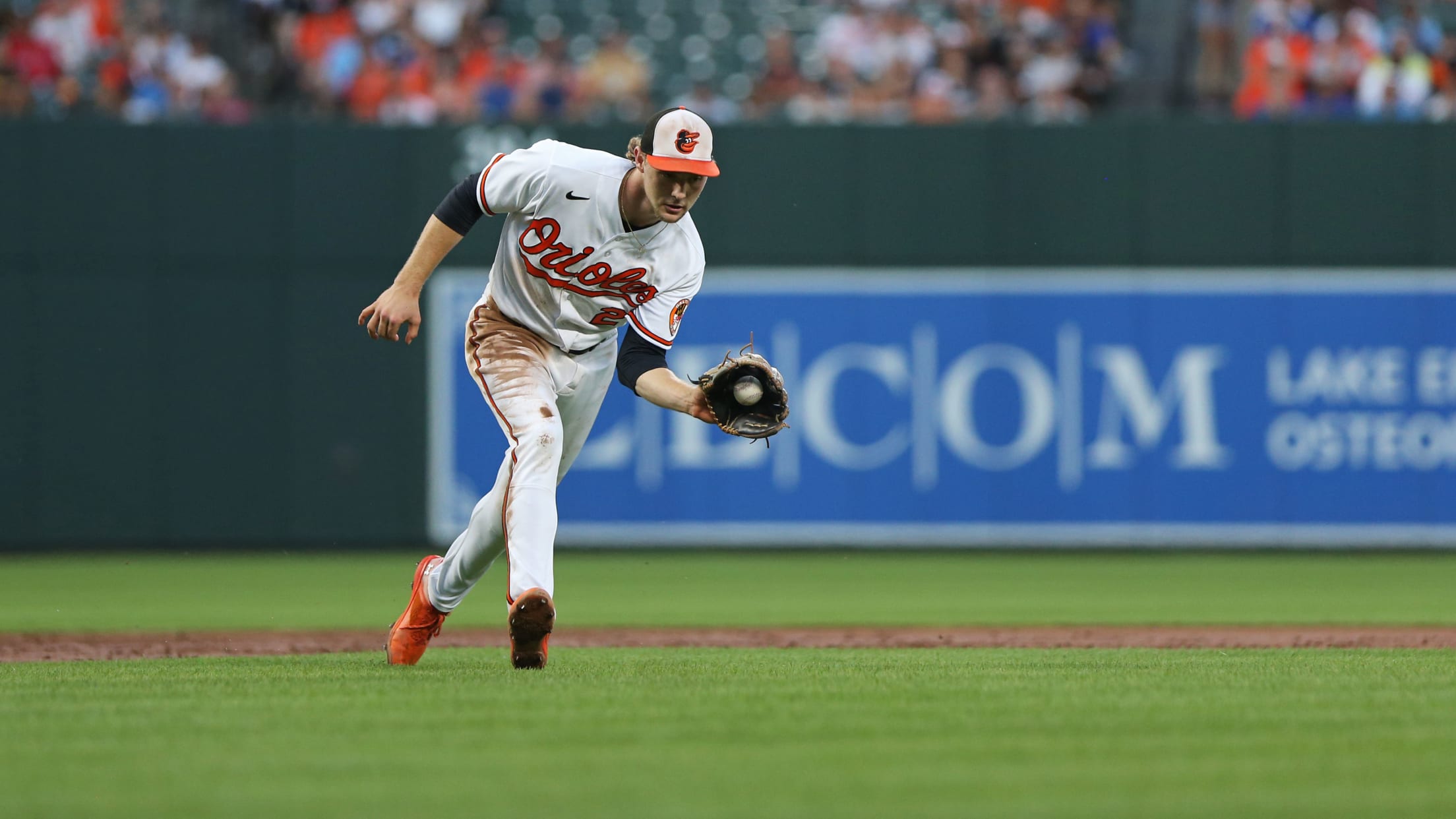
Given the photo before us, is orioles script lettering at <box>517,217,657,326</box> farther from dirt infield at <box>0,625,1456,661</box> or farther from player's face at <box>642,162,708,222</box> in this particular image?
dirt infield at <box>0,625,1456,661</box>

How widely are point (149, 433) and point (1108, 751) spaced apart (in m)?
10.0

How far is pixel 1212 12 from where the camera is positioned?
14.3 m

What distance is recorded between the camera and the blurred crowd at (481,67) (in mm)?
13734

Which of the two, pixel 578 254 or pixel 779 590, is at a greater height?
pixel 578 254

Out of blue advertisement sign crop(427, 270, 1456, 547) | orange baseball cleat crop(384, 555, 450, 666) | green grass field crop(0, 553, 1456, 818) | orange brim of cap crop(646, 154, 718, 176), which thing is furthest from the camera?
blue advertisement sign crop(427, 270, 1456, 547)

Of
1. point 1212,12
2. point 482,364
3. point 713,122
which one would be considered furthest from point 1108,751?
point 1212,12

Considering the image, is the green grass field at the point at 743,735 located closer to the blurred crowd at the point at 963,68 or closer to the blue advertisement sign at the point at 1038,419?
the blue advertisement sign at the point at 1038,419

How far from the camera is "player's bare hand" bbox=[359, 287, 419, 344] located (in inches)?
217

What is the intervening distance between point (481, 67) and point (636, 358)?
891cm

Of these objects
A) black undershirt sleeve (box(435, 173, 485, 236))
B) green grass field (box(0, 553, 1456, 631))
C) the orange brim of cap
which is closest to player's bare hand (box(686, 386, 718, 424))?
the orange brim of cap

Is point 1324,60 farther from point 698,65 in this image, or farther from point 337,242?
point 337,242

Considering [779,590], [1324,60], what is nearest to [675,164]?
[779,590]

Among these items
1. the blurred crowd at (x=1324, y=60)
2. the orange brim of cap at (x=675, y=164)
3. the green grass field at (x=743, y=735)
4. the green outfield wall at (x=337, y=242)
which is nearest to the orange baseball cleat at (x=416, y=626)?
the green grass field at (x=743, y=735)

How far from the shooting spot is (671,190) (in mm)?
5598
